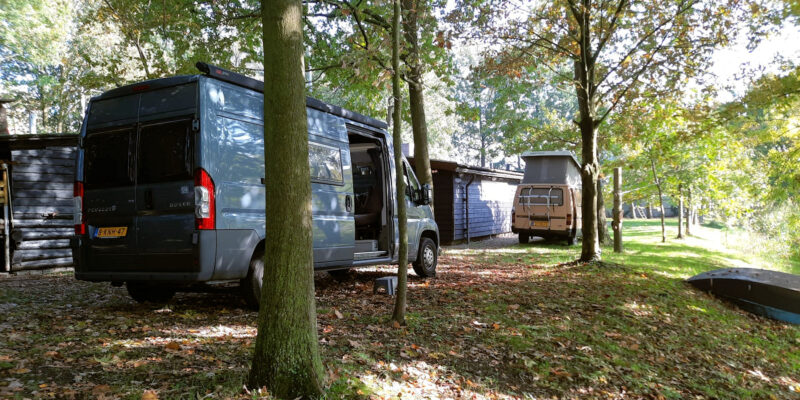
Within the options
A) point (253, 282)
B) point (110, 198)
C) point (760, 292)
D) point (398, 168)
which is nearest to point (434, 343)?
point (398, 168)

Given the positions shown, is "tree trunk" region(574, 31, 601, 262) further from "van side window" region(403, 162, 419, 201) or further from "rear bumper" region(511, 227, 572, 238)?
"rear bumper" region(511, 227, 572, 238)

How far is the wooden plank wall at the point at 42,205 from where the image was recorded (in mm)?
11094

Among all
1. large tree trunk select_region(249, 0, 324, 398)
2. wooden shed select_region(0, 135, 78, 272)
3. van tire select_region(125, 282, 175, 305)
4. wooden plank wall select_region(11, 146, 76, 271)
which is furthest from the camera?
wooden plank wall select_region(11, 146, 76, 271)

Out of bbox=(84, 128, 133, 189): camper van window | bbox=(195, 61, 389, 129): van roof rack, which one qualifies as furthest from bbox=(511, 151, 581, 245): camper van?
bbox=(84, 128, 133, 189): camper van window

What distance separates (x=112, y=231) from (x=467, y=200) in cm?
1783

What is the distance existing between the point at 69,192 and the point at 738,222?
30.5 m

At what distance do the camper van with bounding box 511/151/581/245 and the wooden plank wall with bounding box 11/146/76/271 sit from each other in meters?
15.0

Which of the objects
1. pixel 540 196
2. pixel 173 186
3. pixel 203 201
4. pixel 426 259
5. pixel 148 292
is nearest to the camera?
pixel 203 201

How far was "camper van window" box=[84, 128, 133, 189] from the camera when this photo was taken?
553cm

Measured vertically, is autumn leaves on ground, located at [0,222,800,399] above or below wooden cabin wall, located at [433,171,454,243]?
below

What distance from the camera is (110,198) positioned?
18.2 feet

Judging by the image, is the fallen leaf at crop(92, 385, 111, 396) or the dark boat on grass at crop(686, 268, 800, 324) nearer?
the fallen leaf at crop(92, 385, 111, 396)

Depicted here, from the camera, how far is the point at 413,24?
10383 mm

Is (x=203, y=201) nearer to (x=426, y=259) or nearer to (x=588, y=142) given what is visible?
(x=426, y=259)
